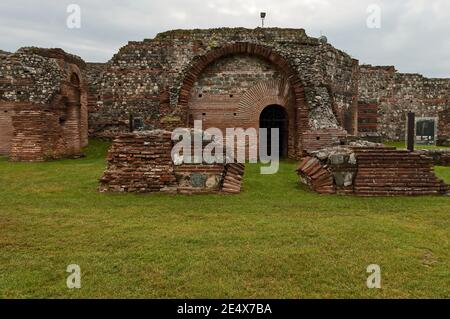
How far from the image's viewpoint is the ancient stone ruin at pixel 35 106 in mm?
12367

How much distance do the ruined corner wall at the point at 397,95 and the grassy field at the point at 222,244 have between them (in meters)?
16.7

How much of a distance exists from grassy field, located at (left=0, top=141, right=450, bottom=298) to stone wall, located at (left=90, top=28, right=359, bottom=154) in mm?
6356

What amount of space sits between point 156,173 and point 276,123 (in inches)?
303

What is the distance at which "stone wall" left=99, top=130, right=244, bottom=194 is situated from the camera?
7.29 meters

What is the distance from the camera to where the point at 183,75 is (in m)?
13.1

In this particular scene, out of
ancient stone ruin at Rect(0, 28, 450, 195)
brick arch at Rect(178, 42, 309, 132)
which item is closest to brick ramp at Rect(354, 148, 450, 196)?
ancient stone ruin at Rect(0, 28, 450, 195)

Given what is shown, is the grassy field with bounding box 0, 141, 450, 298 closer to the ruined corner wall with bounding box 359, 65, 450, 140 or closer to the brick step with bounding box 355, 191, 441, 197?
the brick step with bounding box 355, 191, 441, 197

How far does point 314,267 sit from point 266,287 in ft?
2.19

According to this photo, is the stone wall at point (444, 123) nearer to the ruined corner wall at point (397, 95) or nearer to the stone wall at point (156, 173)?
the ruined corner wall at point (397, 95)

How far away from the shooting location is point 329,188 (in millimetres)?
7355

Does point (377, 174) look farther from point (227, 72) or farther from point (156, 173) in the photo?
point (227, 72)

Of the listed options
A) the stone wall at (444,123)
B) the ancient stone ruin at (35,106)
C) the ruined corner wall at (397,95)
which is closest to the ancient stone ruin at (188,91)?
the ancient stone ruin at (35,106)

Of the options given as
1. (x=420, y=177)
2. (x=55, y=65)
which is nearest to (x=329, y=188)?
(x=420, y=177)

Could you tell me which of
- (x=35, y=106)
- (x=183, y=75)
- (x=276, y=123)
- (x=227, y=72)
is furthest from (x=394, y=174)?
(x=35, y=106)
